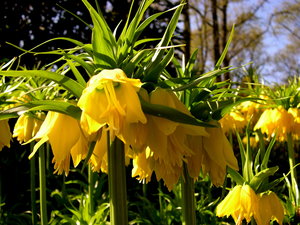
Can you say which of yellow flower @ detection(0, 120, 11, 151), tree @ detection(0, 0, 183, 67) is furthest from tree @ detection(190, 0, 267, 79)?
Answer: yellow flower @ detection(0, 120, 11, 151)

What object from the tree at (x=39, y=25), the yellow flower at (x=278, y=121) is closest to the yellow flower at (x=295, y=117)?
the yellow flower at (x=278, y=121)

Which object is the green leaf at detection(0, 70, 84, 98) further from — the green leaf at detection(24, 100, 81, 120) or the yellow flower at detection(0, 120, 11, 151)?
the yellow flower at detection(0, 120, 11, 151)

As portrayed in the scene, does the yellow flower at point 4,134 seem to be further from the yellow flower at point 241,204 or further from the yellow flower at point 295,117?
the yellow flower at point 295,117

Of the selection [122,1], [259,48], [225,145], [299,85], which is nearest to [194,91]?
[225,145]

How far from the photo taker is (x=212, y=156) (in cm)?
94

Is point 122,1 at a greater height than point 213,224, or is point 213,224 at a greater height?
point 122,1

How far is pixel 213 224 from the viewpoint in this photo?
112 inches

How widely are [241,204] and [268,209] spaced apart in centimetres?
10

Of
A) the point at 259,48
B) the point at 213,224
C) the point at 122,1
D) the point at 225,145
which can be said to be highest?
the point at 259,48

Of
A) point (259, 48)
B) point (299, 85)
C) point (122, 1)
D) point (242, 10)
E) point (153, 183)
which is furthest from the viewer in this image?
point (259, 48)

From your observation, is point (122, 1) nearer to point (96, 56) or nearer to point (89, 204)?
point (89, 204)

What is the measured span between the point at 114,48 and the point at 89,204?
2.11 meters

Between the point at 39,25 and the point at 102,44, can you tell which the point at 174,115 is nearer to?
the point at 102,44

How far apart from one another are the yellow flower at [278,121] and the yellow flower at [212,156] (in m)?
1.81
